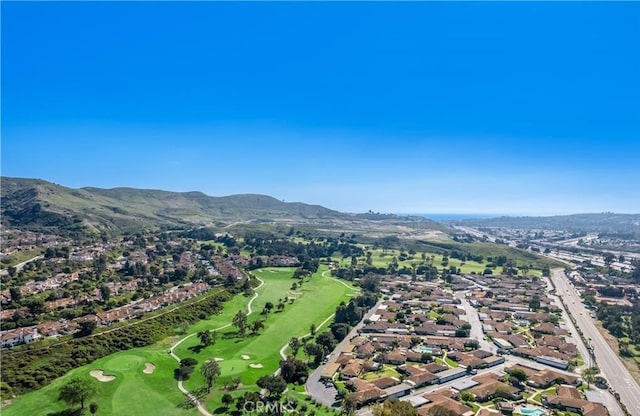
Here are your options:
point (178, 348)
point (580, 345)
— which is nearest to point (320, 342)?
point (178, 348)

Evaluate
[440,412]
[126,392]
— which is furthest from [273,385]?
[440,412]

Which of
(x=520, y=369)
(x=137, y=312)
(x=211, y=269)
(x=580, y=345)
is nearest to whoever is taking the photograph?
(x=520, y=369)

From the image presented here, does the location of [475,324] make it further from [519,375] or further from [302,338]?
[302,338]

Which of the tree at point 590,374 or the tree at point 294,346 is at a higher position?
the tree at point 590,374

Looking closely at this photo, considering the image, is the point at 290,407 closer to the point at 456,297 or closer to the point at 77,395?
the point at 77,395

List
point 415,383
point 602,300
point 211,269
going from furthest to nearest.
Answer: point 211,269, point 602,300, point 415,383

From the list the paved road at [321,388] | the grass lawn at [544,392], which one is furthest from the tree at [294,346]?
the grass lawn at [544,392]

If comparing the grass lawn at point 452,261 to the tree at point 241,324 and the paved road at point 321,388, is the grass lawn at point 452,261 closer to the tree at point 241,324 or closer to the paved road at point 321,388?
the tree at point 241,324
